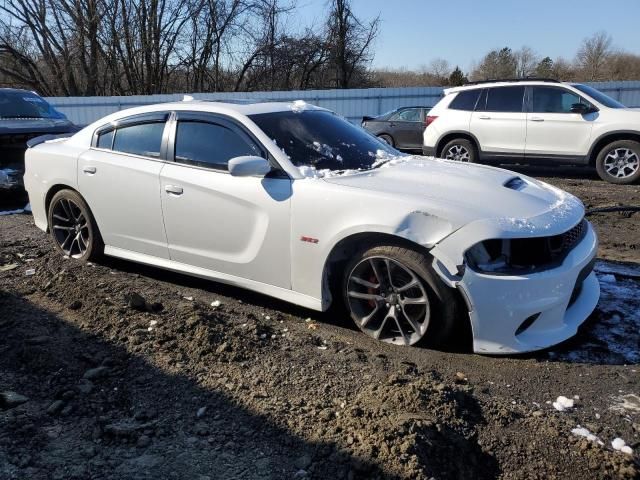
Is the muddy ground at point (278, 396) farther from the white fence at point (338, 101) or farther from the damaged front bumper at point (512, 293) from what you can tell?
the white fence at point (338, 101)

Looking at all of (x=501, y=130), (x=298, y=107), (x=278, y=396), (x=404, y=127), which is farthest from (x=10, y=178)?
(x=404, y=127)

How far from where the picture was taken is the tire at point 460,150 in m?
10.9

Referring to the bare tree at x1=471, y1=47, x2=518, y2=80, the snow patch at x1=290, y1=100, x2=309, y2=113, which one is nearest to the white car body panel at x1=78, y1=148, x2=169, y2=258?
the snow patch at x1=290, y1=100, x2=309, y2=113

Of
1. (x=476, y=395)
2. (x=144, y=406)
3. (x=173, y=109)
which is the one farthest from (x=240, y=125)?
(x=476, y=395)

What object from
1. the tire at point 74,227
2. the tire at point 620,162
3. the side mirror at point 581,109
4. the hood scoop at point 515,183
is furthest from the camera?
the side mirror at point 581,109

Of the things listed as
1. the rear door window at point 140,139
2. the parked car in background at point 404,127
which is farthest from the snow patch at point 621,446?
Answer: the parked car in background at point 404,127

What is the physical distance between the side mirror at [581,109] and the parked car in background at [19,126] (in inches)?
331

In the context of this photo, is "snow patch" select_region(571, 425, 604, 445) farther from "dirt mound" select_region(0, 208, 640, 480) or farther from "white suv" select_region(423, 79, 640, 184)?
"white suv" select_region(423, 79, 640, 184)

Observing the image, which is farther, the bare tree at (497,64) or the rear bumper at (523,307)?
the bare tree at (497,64)

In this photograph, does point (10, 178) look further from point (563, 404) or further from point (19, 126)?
point (563, 404)

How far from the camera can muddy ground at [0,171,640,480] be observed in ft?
7.89

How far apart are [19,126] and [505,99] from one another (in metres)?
8.30

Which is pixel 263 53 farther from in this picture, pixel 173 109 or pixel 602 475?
pixel 602 475

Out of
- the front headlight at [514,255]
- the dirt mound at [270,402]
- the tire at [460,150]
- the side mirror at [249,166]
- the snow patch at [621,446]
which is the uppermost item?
the side mirror at [249,166]
